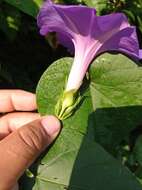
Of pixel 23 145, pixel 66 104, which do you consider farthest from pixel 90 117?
pixel 23 145

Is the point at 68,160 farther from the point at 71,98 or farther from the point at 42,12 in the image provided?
the point at 42,12

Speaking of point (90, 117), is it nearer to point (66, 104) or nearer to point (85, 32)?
point (66, 104)

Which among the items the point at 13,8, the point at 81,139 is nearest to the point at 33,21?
the point at 13,8

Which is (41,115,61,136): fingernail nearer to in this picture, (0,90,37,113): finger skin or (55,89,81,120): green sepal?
(55,89,81,120): green sepal

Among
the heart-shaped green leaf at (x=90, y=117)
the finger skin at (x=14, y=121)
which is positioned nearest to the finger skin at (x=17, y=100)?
the finger skin at (x=14, y=121)

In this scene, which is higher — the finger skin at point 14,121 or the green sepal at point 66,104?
the green sepal at point 66,104

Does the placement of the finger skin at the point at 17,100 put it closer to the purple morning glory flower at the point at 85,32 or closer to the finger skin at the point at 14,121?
the finger skin at the point at 14,121
